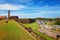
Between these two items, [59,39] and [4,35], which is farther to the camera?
[59,39]

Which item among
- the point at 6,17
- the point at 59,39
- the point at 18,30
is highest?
the point at 6,17

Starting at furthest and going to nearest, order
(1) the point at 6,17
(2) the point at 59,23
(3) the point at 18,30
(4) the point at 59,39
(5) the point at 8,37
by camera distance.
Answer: (2) the point at 59,23, (1) the point at 6,17, (4) the point at 59,39, (3) the point at 18,30, (5) the point at 8,37

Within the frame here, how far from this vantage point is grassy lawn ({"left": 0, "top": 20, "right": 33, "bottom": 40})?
206 inches

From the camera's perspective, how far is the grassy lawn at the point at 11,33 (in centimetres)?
524

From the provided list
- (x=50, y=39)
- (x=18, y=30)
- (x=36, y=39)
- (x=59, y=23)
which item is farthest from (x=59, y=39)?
(x=59, y=23)

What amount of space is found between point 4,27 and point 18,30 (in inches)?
26.4

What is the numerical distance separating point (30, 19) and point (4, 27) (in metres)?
1.86

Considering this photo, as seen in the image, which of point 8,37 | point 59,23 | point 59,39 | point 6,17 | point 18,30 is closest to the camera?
point 8,37

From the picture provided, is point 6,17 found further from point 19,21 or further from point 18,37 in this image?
point 18,37

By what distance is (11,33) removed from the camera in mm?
5633

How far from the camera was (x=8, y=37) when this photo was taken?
5.24 meters

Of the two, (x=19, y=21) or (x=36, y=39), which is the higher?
(x=19, y=21)

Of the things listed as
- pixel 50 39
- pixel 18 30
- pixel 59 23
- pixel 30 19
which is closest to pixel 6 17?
pixel 30 19

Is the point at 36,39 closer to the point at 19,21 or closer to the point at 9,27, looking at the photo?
the point at 9,27
